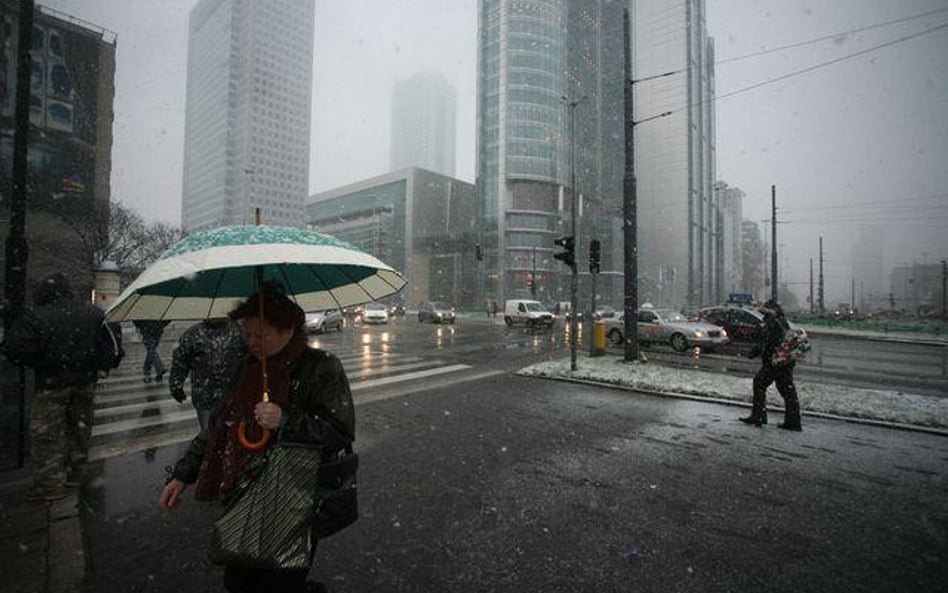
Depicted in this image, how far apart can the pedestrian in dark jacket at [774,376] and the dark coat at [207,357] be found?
6802 millimetres

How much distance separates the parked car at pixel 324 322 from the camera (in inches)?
889

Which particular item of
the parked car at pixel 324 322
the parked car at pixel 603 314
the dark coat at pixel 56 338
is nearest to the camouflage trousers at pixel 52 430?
the dark coat at pixel 56 338

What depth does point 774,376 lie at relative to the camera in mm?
6496

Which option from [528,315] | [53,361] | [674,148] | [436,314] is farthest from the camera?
[674,148]

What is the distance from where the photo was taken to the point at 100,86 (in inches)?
1823

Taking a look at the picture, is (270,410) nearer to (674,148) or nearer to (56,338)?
(56,338)

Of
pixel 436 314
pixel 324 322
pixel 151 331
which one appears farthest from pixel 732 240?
pixel 151 331

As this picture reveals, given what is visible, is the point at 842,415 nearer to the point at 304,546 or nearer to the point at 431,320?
the point at 304,546

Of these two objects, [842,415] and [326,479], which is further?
[842,415]

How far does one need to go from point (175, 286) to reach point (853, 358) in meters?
19.5

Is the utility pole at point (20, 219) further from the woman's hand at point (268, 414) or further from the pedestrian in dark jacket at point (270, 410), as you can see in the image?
the woman's hand at point (268, 414)

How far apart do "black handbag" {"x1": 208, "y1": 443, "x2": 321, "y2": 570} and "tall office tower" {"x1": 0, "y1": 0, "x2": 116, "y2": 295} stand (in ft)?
153

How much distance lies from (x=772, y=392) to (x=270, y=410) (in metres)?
9.80

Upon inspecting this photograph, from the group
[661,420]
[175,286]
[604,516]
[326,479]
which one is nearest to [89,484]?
[175,286]
